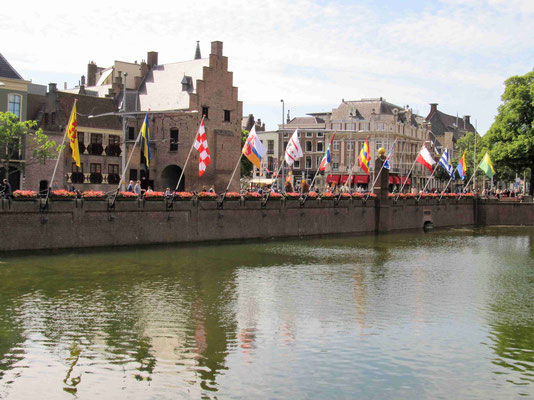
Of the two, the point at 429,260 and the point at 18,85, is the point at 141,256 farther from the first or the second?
the point at 18,85

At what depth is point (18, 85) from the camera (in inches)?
2280

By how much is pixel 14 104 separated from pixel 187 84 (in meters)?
18.5

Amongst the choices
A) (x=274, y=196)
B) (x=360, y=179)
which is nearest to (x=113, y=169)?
(x=274, y=196)

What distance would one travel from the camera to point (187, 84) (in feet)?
229

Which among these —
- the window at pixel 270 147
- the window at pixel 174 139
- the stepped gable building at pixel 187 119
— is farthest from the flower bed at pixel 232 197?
the window at pixel 270 147

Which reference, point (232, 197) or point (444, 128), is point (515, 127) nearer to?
point (232, 197)

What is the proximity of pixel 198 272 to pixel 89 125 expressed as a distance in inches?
1539

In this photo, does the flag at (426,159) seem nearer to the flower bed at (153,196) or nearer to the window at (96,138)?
the flower bed at (153,196)

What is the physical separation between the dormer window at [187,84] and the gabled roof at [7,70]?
1745cm

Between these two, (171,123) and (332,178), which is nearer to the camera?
(171,123)

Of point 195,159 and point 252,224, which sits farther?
Answer: point 195,159

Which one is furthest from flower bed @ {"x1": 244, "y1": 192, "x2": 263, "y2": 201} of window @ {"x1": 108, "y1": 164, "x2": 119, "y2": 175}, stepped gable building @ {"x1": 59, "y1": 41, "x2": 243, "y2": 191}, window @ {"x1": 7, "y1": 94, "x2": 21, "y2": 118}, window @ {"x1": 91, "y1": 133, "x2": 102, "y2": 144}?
window @ {"x1": 91, "y1": 133, "x2": 102, "y2": 144}

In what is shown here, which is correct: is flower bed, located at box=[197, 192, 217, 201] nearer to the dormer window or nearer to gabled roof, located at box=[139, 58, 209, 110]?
gabled roof, located at box=[139, 58, 209, 110]

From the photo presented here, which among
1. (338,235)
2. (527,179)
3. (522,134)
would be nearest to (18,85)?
(338,235)
